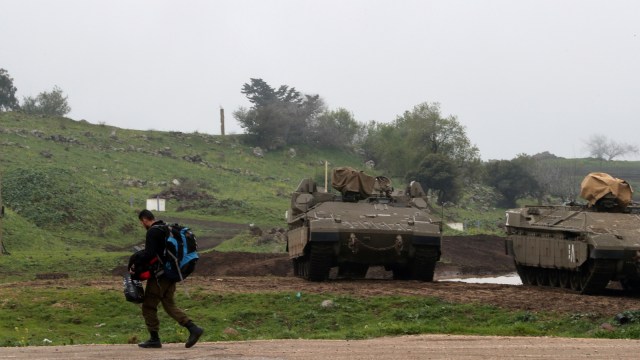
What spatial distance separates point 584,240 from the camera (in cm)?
2256

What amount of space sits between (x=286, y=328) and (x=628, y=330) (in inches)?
204

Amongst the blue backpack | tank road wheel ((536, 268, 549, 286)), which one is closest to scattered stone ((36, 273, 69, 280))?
tank road wheel ((536, 268, 549, 286))

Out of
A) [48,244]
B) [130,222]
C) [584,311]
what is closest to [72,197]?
[130,222]

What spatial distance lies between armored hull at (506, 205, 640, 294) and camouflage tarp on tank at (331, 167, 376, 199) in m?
3.55

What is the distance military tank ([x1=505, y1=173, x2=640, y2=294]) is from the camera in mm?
22062

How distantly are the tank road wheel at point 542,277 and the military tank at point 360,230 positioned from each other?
8.77ft

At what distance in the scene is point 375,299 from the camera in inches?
786

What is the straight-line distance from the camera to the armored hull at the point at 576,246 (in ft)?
72.3

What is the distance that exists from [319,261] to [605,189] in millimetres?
6237

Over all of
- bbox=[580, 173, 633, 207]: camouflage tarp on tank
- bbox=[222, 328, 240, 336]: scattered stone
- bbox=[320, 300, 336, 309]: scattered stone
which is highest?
bbox=[580, 173, 633, 207]: camouflage tarp on tank

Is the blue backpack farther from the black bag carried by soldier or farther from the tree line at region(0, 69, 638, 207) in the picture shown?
the tree line at region(0, 69, 638, 207)

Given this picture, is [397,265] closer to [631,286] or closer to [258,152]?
[631,286]

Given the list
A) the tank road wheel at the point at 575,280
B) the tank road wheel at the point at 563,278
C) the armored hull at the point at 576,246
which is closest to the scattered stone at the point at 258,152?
the armored hull at the point at 576,246

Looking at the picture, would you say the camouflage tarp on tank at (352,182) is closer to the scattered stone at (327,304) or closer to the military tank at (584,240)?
the military tank at (584,240)
